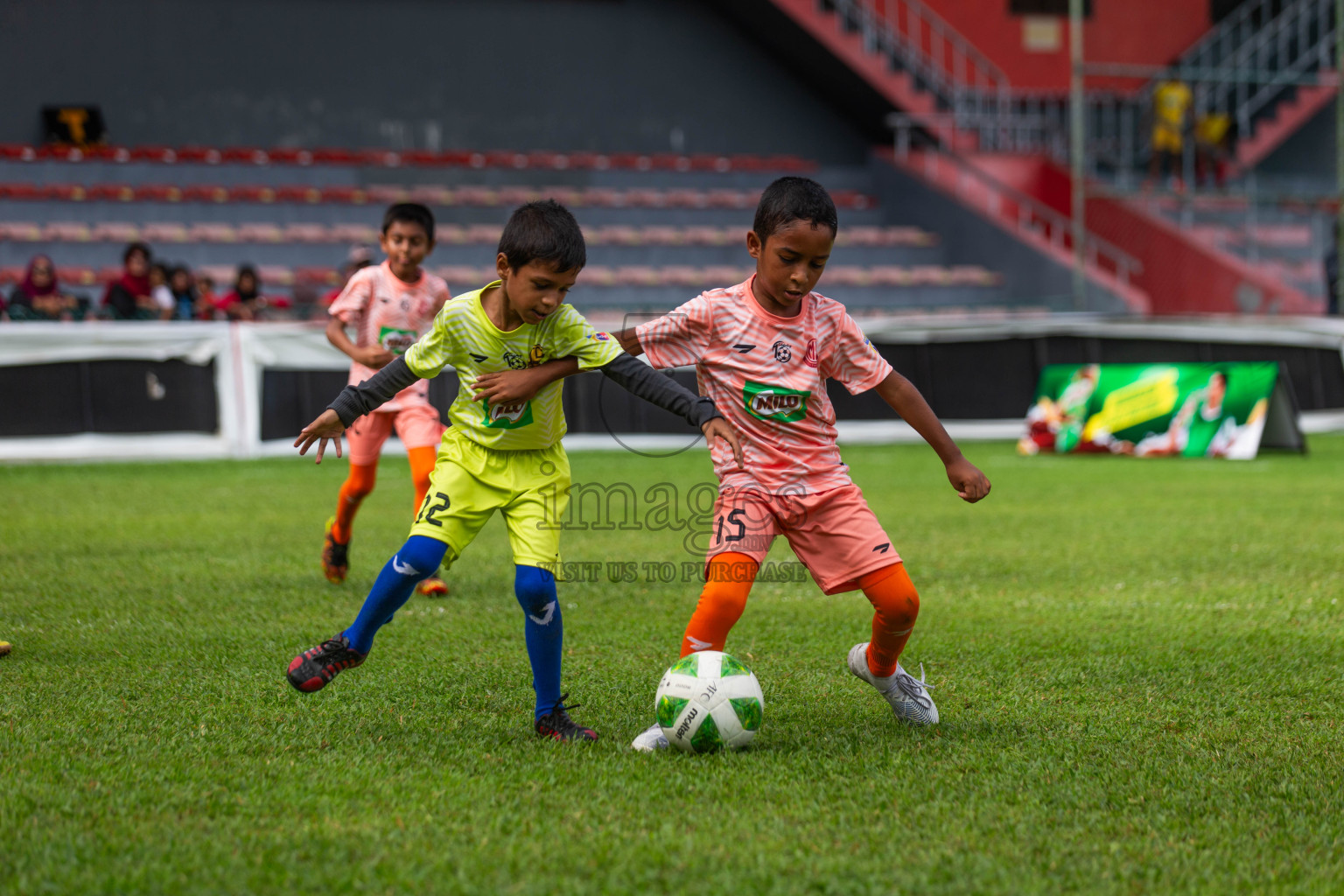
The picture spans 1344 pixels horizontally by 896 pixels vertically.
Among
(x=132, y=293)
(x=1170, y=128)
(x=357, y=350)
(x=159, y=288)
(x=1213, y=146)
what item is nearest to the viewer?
(x=357, y=350)

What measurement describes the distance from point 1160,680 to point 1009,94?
823 inches

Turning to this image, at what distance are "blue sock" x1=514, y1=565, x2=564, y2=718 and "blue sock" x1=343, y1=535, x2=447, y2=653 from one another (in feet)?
0.88

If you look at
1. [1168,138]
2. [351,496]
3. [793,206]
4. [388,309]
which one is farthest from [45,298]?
[1168,138]

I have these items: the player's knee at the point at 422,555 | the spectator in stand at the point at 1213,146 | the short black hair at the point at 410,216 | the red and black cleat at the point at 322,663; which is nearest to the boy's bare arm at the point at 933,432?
the player's knee at the point at 422,555

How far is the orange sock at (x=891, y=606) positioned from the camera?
11.6 feet

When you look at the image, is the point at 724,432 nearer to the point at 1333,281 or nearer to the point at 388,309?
the point at 388,309

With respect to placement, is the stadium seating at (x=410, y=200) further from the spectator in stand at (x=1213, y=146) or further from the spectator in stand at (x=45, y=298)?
the spectator in stand at (x=1213, y=146)

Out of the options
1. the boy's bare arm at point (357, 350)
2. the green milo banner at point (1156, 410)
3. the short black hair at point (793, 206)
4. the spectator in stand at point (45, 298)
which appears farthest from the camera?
the spectator in stand at point (45, 298)

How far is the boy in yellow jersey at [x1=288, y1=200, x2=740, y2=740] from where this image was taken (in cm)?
346

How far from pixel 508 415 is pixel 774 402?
2.51ft

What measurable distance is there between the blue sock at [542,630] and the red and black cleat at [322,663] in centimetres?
49

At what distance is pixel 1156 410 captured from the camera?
516 inches

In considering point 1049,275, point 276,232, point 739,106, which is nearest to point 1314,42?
point 1049,275

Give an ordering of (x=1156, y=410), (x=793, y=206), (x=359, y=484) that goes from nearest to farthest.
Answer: (x=793, y=206) → (x=359, y=484) → (x=1156, y=410)
